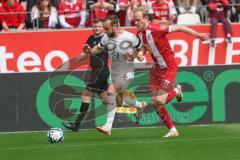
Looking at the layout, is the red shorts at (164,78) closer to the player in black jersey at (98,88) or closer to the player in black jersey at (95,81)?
the player in black jersey at (98,88)

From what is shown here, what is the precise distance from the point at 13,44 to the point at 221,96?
612 cm

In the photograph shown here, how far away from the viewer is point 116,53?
1584cm

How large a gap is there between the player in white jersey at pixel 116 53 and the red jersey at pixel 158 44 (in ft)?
1.52

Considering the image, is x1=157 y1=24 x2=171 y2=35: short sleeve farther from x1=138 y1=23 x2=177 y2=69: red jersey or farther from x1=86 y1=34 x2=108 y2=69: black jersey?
x1=86 y1=34 x2=108 y2=69: black jersey

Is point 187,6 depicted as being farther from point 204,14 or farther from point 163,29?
point 163,29

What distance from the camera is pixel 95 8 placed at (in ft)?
69.6

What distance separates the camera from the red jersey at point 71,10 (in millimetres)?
21188

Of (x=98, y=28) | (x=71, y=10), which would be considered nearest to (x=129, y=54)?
(x=98, y=28)

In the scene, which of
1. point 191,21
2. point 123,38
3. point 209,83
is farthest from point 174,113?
point 191,21

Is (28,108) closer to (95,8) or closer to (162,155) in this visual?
(95,8)

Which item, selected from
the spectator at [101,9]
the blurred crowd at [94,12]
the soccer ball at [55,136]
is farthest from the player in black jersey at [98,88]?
the spectator at [101,9]

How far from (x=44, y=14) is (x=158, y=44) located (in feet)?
22.0

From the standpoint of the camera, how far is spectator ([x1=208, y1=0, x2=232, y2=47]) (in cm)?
2094

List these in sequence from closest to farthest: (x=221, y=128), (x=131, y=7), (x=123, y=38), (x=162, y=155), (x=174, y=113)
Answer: (x=162, y=155)
(x=123, y=38)
(x=221, y=128)
(x=174, y=113)
(x=131, y=7)
